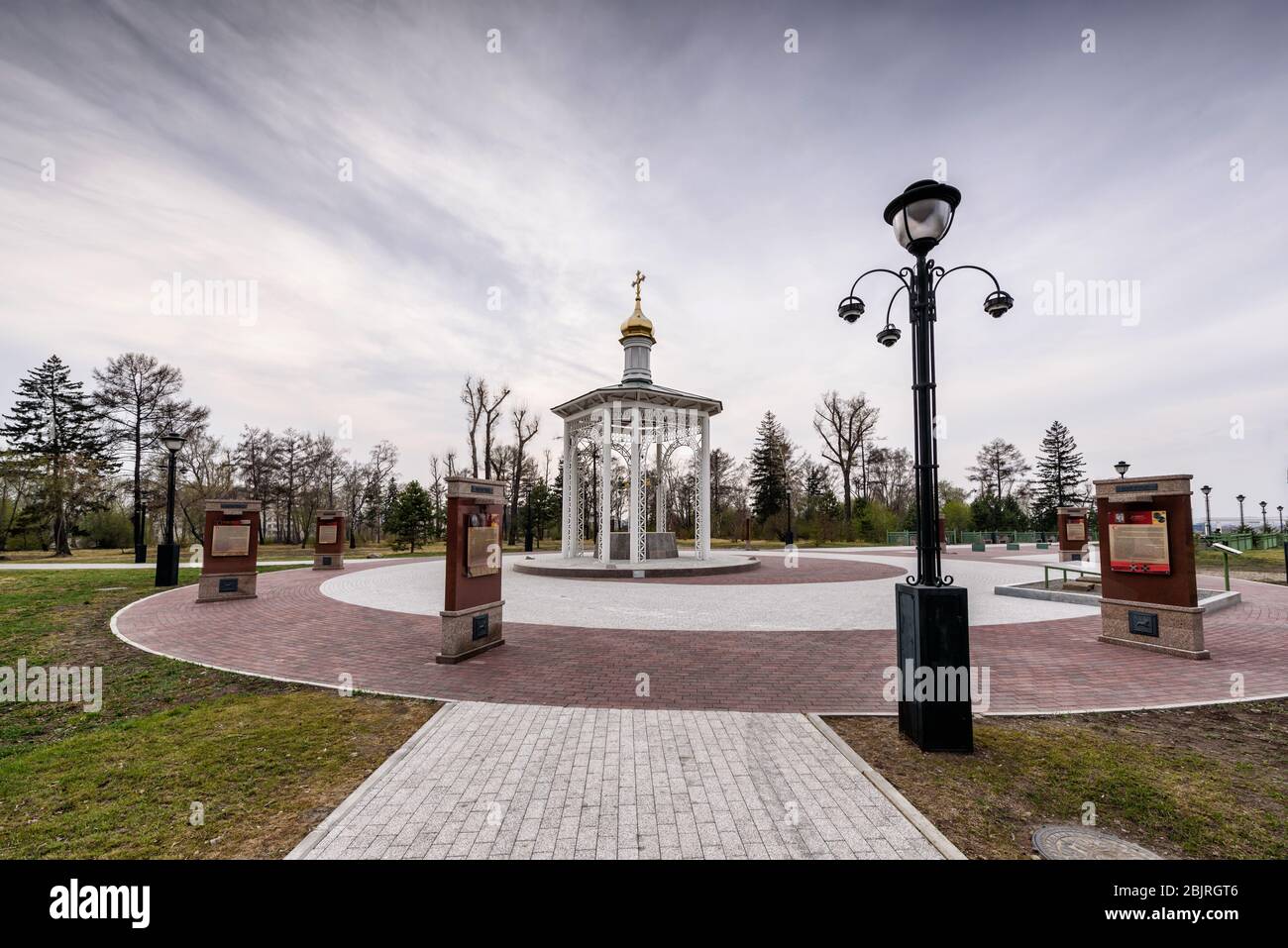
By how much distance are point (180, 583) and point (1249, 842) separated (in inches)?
797

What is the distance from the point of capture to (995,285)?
4785 mm

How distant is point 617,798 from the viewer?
3.21 metres

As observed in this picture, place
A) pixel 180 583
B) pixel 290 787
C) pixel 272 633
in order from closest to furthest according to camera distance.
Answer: pixel 290 787
pixel 272 633
pixel 180 583

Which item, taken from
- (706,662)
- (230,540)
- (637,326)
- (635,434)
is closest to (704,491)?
(635,434)

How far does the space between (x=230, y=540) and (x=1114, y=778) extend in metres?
14.8

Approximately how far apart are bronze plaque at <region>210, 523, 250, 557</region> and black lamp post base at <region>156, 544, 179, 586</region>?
404cm

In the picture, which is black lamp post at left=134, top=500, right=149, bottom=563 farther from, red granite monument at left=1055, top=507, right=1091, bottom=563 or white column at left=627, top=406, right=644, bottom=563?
red granite monument at left=1055, top=507, right=1091, bottom=563

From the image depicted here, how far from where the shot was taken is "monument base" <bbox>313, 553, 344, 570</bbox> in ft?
59.8

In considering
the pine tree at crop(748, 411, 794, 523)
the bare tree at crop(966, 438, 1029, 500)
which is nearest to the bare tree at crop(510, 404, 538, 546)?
the pine tree at crop(748, 411, 794, 523)

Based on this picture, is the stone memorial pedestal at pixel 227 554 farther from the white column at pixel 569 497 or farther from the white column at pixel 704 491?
the white column at pixel 704 491

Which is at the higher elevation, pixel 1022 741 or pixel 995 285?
pixel 995 285
